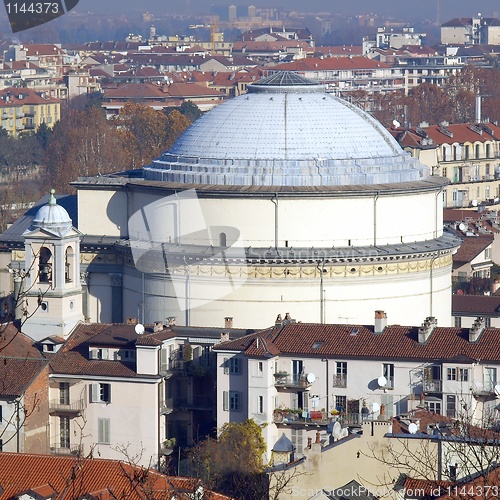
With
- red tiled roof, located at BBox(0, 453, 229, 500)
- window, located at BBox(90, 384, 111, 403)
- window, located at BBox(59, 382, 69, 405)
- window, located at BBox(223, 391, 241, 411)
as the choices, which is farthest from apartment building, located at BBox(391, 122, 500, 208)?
red tiled roof, located at BBox(0, 453, 229, 500)

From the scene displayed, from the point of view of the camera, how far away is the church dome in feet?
131

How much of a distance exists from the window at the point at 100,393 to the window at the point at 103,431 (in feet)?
1.12

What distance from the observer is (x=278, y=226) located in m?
41.2

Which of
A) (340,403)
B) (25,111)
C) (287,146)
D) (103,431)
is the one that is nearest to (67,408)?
(103,431)

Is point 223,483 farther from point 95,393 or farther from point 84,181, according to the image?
point 84,181

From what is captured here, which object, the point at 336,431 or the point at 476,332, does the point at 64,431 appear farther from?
the point at 476,332

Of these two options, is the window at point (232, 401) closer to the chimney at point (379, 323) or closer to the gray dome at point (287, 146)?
the chimney at point (379, 323)

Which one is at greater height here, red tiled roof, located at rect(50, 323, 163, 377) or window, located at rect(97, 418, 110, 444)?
red tiled roof, located at rect(50, 323, 163, 377)

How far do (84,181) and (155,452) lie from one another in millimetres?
9937

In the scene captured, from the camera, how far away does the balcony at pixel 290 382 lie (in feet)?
117

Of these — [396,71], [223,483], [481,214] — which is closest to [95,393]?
[223,483]

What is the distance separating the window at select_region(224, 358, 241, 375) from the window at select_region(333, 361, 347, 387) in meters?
1.46

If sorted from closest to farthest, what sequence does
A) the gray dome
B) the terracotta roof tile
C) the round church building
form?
the round church building
the gray dome
the terracotta roof tile

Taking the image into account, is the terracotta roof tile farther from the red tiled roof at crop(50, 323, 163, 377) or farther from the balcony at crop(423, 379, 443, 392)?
the balcony at crop(423, 379, 443, 392)
